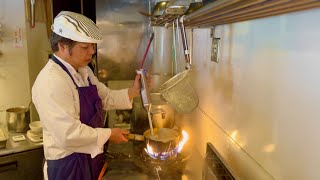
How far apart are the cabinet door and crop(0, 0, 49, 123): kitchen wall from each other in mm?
425

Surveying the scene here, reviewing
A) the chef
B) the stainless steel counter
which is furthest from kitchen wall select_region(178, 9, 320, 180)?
the stainless steel counter

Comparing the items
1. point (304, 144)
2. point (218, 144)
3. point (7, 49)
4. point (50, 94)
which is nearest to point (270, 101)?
point (304, 144)

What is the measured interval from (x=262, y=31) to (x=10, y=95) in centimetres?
171

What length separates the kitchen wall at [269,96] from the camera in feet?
2.06

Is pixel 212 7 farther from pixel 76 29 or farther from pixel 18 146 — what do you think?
pixel 18 146

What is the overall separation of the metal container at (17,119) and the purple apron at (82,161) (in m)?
0.65

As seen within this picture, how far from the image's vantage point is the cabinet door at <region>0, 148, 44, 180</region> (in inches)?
61.2

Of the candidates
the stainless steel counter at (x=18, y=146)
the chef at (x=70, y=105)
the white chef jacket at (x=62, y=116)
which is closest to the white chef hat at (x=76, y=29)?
the chef at (x=70, y=105)

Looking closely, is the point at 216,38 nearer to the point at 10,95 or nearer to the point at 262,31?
the point at 262,31

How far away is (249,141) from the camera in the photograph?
93 centimetres

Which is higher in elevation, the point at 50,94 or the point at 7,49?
the point at 7,49

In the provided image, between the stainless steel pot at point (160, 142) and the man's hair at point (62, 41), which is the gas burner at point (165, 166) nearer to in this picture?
the stainless steel pot at point (160, 142)

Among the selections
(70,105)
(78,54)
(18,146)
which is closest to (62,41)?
(78,54)

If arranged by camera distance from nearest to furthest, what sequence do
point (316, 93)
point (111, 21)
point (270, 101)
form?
point (316, 93), point (270, 101), point (111, 21)
